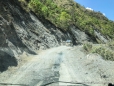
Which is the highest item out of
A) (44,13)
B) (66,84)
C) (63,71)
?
(44,13)

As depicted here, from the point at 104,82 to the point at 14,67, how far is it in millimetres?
7479

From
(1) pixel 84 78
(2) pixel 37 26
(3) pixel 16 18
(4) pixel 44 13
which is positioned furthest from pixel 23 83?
(4) pixel 44 13

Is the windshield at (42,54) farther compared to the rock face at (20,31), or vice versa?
the rock face at (20,31)

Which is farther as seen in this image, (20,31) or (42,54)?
(20,31)

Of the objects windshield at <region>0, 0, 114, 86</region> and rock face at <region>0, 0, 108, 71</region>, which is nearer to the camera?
windshield at <region>0, 0, 114, 86</region>

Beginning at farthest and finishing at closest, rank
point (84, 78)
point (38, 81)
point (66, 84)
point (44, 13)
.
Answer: point (44, 13)
point (84, 78)
point (38, 81)
point (66, 84)

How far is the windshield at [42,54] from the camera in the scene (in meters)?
15.5

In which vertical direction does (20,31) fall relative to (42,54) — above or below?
above

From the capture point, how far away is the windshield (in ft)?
50.9

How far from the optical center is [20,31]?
35.2m

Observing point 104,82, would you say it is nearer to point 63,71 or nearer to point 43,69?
point 63,71

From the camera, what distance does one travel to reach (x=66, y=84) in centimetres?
1335

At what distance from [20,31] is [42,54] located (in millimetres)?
6462

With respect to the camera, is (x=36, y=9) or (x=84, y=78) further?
(x=36, y=9)
